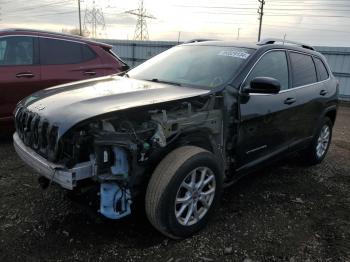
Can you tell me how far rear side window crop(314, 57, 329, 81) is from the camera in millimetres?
5523

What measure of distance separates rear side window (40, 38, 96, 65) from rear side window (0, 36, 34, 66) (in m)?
0.19

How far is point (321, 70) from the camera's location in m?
5.62

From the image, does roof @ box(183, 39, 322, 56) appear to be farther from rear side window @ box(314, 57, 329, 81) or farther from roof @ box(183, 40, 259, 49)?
rear side window @ box(314, 57, 329, 81)

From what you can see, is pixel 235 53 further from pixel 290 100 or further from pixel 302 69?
pixel 302 69

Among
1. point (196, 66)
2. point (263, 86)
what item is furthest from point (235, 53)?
point (263, 86)

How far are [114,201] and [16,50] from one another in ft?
13.1

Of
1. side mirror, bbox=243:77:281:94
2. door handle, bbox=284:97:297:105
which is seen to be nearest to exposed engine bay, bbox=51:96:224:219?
side mirror, bbox=243:77:281:94

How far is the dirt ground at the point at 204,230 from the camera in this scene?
3.21 m

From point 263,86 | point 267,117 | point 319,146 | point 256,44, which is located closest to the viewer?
point 263,86

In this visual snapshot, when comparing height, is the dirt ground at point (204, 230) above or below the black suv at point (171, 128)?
below

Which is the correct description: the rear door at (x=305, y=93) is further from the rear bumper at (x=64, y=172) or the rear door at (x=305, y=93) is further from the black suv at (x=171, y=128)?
the rear bumper at (x=64, y=172)

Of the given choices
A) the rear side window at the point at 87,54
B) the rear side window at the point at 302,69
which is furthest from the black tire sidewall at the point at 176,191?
the rear side window at the point at 87,54

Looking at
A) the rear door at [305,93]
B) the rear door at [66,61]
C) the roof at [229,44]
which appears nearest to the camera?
the roof at [229,44]

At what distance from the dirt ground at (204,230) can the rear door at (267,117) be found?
1.82 ft
